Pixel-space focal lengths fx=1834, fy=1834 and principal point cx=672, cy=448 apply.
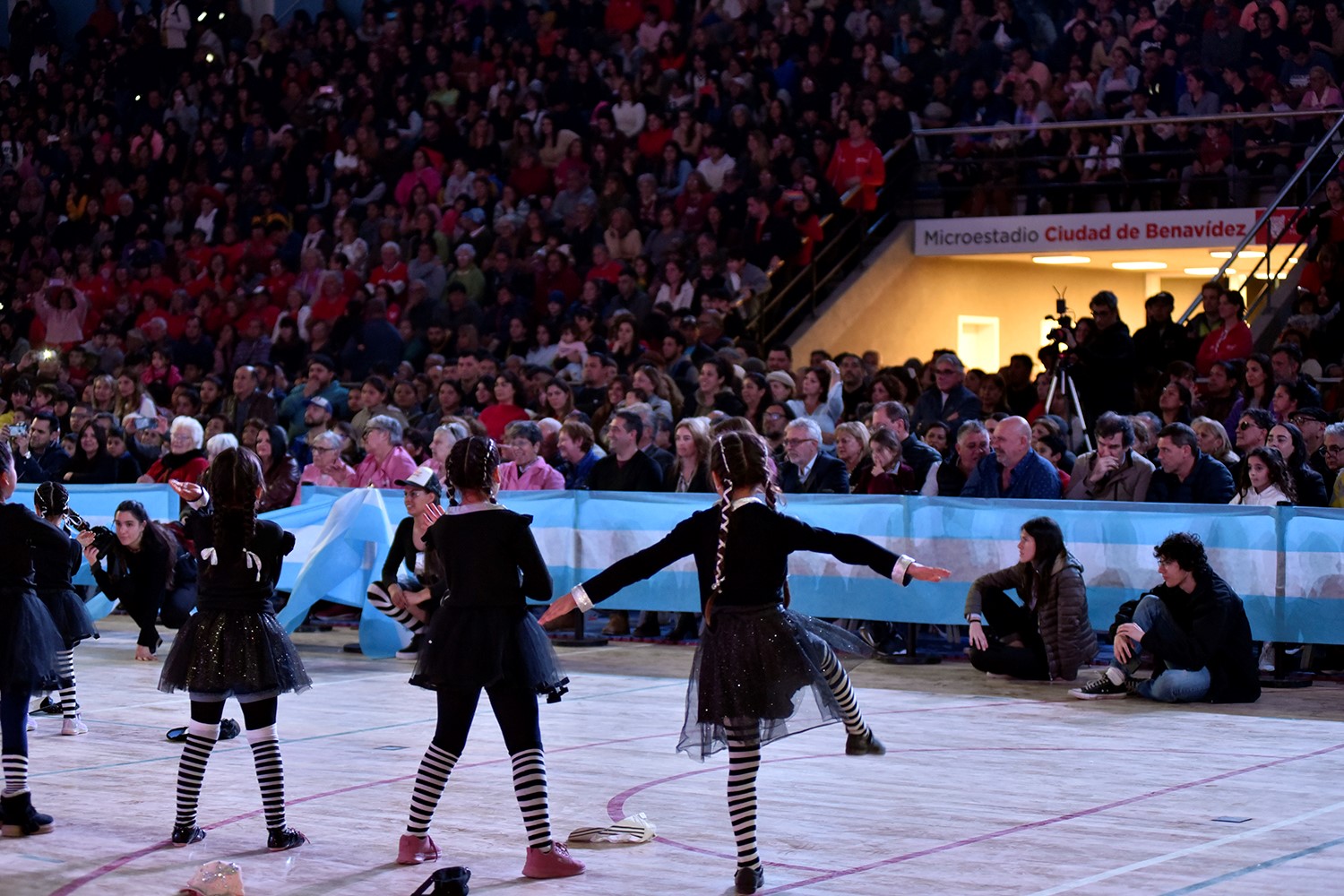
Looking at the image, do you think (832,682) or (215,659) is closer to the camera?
(215,659)

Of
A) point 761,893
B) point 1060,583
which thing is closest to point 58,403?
point 1060,583

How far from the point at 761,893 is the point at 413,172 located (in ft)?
57.4

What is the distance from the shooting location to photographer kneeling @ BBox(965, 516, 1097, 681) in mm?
11156

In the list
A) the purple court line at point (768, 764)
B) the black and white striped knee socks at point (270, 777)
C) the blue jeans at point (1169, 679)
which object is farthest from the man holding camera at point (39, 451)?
the black and white striped knee socks at point (270, 777)

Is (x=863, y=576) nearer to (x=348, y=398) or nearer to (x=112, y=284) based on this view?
(x=348, y=398)

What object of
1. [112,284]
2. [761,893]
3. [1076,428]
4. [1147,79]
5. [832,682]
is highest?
[1147,79]

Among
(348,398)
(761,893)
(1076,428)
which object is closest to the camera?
(761,893)

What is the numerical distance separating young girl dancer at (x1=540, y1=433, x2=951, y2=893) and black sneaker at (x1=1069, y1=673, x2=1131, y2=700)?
4.21 meters

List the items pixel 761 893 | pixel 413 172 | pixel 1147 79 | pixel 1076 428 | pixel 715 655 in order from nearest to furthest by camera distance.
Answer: pixel 761 893
pixel 715 655
pixel 1076 428
pixel 1147 79
pixel 413 172

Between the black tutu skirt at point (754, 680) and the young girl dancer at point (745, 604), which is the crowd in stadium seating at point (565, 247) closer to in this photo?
the young girl dancer at point (745, 604)

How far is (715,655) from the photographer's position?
259 inches

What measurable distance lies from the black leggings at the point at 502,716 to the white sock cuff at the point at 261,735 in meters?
0.71

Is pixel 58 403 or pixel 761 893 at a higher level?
pixel 58 403

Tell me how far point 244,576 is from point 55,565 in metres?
1.68
